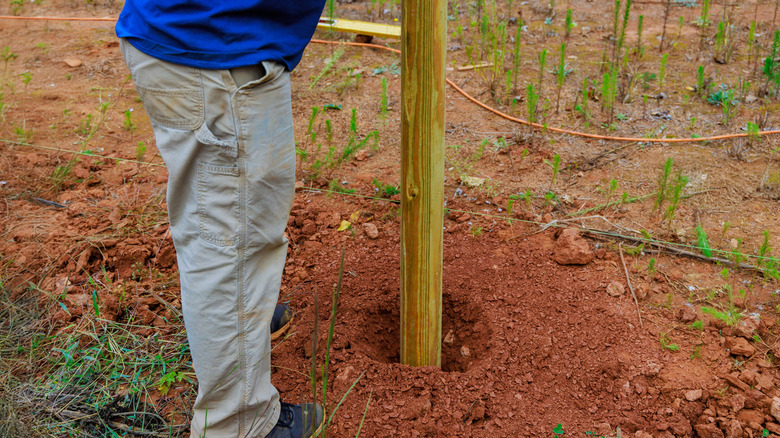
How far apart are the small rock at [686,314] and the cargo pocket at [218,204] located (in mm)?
1741

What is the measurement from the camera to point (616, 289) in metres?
2.54

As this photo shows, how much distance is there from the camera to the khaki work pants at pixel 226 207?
1578 mm

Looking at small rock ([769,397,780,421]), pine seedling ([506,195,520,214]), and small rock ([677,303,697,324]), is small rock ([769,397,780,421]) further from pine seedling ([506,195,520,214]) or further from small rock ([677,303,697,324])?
pine seedling ([506,195,520,214])

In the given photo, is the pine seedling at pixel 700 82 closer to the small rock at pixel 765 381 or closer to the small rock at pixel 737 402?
the small rock at pixel 765 381

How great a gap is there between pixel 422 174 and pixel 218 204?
0.60 m

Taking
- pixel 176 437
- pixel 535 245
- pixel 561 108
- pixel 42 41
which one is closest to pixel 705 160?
pixel 561 108

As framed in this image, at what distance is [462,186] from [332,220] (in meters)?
0.74

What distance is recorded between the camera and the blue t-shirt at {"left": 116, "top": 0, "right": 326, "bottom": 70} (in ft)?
4.90

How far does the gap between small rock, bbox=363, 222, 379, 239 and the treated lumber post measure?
826 millimetres

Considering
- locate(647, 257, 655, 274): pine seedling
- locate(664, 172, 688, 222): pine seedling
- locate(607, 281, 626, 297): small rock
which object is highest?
locate(664, 172, 688, 222): pine seedling

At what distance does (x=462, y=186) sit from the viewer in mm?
3309

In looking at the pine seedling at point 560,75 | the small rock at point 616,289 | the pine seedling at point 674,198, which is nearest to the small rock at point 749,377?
the small rock at point 616,289

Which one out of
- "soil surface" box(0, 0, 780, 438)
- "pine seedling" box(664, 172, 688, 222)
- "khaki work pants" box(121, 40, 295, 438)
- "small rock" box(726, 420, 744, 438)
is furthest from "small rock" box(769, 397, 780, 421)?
"khaki work pants" box(121, 40, 295, 438)

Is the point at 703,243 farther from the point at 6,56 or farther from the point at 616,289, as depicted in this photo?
the point at 6,56
